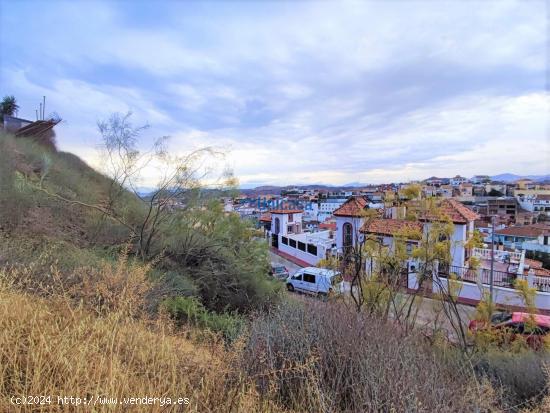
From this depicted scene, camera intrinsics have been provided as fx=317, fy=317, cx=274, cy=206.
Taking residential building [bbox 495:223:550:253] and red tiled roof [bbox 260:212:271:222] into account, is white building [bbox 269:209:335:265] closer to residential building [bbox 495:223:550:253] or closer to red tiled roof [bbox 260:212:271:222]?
red tiled roof [bbox 260:212:271:222]

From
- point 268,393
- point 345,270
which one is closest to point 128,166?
point 345,270

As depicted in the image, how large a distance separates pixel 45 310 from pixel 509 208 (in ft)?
137

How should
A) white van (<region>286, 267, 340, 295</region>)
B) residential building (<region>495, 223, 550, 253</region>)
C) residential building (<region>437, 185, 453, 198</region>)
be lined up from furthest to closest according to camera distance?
residential building (<region>495, 223, 550, 253</region>)
white van (<region>286, 267, 340, 295</region>)
residential building (<region>437, 185, 453, 198</region>)

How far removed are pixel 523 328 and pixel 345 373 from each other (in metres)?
7.65

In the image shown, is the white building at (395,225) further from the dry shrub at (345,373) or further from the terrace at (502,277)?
the dry shrub at (345,373)

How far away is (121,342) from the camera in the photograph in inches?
78.0

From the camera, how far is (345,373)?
2.31m

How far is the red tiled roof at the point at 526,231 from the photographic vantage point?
2481 cm

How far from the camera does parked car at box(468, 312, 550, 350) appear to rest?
6.95 m

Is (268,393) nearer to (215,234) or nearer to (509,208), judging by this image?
(215,234)

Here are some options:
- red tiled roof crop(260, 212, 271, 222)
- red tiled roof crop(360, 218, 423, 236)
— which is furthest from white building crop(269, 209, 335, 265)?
red tiled roof crop(360, 218, 423, 236)

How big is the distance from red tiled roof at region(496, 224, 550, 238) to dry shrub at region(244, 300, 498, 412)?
27.7 metres

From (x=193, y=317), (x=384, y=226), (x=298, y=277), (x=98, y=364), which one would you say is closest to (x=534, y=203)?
(x=298, y=277)

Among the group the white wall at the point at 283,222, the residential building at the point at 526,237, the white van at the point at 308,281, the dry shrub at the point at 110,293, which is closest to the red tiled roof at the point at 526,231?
the residential building at the point at 526,237
